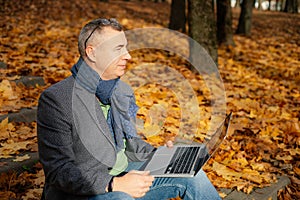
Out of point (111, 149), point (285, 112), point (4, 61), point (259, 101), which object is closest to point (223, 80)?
point (259, 101)

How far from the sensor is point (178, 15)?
10156mm

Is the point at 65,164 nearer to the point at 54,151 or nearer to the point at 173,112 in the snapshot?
the point at 54,151

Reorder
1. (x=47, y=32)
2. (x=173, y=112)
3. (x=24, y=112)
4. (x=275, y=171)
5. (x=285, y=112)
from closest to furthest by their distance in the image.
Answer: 1. (x=275, y=171)
2. (x=24, y=112)
3. (x=173, y=112)
4. (x=285, y=112)
5. (x=47, y=32)

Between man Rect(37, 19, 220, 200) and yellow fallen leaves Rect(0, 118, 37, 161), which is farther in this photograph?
yellow fallen leaves Rect(0, 118, 37, 161)

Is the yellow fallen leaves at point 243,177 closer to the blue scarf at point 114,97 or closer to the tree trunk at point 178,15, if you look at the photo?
the blue scarf at point 114,97

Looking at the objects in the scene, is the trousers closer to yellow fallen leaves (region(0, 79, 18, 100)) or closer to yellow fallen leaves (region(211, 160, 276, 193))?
yellow fallen leaves (region(211, 160, 276, 193))

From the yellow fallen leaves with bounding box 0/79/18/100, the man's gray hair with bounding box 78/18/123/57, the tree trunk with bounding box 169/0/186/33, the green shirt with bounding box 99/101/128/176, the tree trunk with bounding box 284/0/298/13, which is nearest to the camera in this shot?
the man's gray hair with bounding box 78/18/123/57

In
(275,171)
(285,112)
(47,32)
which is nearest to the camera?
(275,171)

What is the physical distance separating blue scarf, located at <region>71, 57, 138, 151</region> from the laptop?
0.73 feet

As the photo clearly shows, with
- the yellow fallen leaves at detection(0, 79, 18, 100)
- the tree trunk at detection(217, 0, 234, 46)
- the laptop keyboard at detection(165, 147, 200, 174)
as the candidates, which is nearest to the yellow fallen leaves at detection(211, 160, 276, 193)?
the laptop keyboard at detection(165, 147, 200, 174)

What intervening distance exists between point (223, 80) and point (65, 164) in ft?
16.1

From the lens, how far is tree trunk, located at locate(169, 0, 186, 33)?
397 inches

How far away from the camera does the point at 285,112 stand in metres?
4.96

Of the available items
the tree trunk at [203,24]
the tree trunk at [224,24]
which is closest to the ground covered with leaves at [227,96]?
the tree trunk at [224,24]
